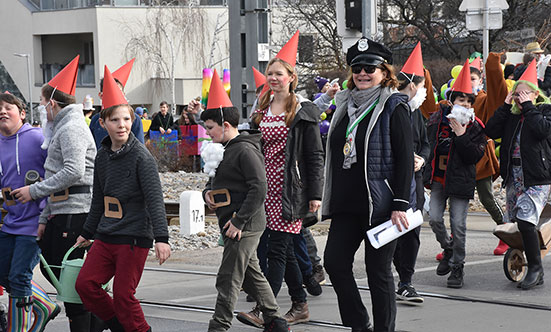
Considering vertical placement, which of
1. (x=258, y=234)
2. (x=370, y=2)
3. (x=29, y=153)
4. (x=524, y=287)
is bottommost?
(x=524, y=287)

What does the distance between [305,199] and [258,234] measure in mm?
709

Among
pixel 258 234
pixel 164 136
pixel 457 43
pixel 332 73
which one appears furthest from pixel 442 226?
pixel 457 43

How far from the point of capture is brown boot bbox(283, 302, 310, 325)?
6828 millimetres

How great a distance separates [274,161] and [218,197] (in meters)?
0.81

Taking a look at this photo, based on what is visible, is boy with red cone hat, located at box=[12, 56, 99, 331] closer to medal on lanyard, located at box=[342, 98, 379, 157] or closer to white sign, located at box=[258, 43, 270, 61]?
medal on lanyard, located at box=[342, 98, 379, 157]

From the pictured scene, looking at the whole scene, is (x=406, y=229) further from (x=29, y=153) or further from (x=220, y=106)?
(x=29, y=153)

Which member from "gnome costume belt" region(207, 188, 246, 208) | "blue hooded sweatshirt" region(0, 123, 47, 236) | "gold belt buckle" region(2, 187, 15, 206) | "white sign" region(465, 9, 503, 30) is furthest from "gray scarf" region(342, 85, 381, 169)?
"white sign" region(465, 9, 503, 30)

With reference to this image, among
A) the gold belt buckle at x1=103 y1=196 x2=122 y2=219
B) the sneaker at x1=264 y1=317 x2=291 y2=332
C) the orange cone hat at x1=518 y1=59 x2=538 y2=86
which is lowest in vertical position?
the sneaker at x1=264 y1=317 x2=291 y2=332

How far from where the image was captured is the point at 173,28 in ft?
149

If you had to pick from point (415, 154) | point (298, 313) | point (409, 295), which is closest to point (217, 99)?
point (298, 313)

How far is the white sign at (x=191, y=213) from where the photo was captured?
11.9m

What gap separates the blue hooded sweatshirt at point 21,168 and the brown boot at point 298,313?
198 centimetres

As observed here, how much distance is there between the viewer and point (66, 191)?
6.23 meters

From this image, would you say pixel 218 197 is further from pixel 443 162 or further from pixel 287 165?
pixel 443 162
